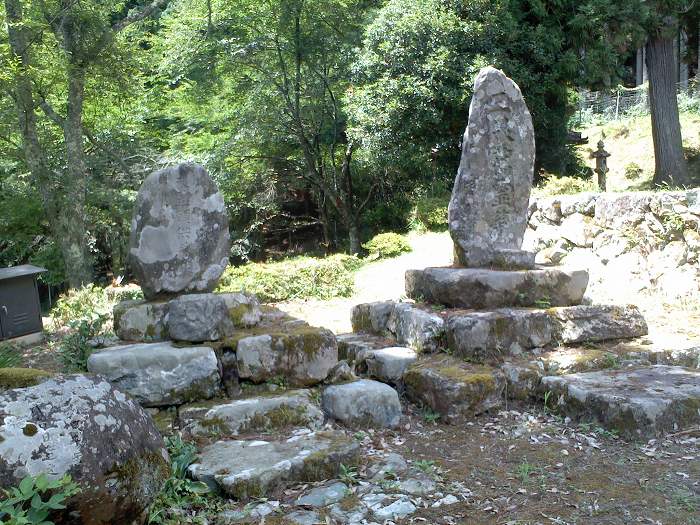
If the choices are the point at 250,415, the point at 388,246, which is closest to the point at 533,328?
the point at 250,415

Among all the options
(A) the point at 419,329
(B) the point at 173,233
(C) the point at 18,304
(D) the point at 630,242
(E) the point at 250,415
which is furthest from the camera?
(C) the point at 18,304

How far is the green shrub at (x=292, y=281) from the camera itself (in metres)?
10.8

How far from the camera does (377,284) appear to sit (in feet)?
38.8

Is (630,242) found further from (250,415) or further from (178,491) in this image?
(178,491)

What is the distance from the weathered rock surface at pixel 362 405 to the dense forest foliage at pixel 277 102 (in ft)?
29.2

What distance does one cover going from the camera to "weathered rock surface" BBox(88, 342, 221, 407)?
4.74 m

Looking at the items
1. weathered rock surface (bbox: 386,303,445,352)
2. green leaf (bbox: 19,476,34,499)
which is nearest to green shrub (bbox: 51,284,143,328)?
weathered rock surface (bbox: 386,303,445,352)

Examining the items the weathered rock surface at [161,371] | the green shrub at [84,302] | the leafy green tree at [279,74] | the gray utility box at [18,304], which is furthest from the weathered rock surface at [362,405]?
the leafy green tree at [279,74]

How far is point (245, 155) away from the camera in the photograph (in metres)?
16.6

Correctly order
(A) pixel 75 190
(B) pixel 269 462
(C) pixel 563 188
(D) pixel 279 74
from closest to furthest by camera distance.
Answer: (B) pixel 269 462
(C) pixel 563 188
(A) pixel 75 190
(D) pixel 279 74

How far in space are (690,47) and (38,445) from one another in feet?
74.1

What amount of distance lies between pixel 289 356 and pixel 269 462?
4.23 feet

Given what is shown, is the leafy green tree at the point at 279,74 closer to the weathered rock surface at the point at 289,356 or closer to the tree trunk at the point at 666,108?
the tree trunk at the point at 666,108

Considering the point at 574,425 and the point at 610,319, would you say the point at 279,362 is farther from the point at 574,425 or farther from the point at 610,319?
the point at 610,319
